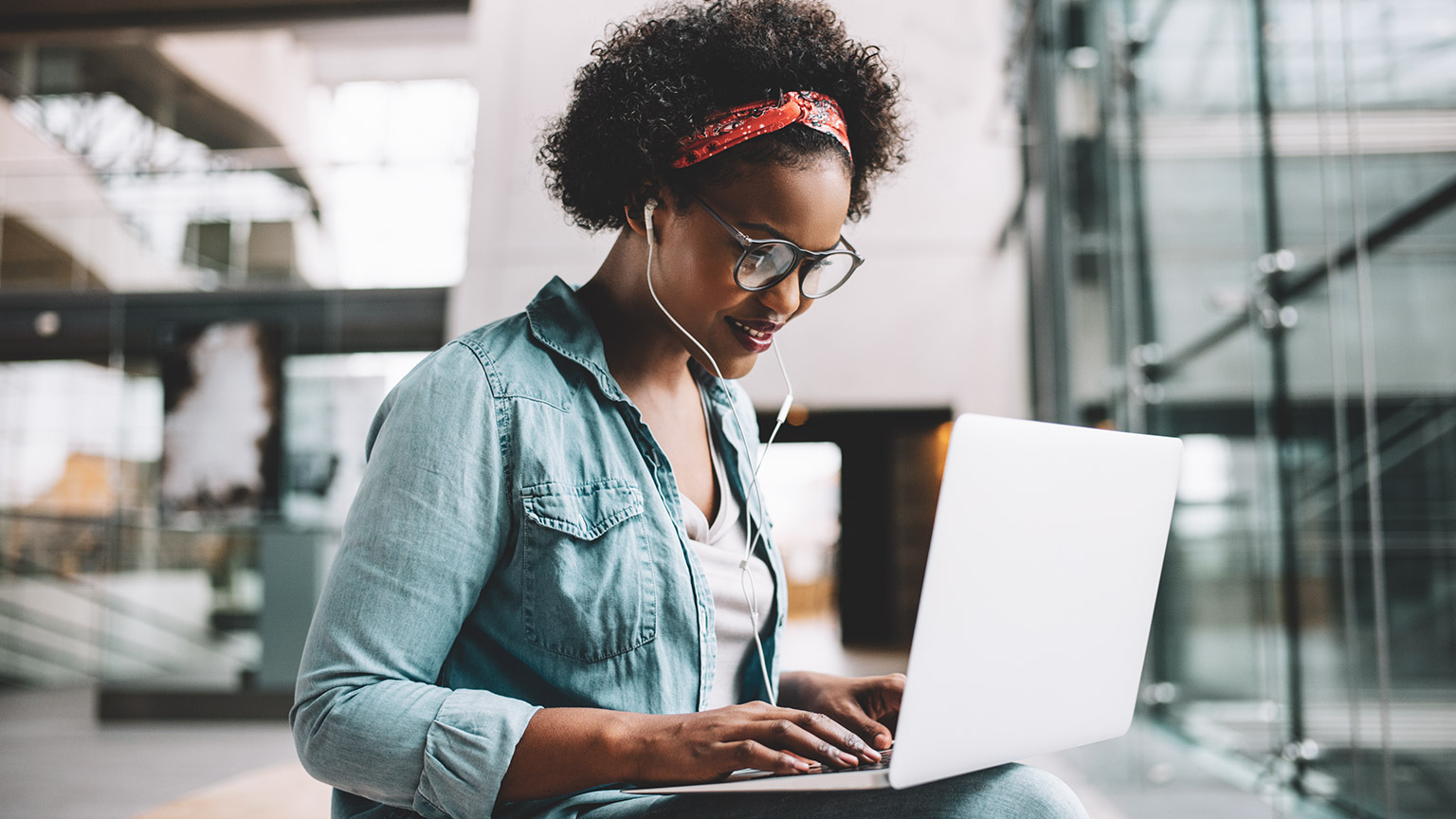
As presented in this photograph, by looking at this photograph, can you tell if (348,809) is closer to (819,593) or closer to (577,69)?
(577,69)

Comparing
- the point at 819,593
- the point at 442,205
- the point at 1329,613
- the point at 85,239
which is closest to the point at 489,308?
the point at 442,205

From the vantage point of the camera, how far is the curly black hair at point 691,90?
0.96 m

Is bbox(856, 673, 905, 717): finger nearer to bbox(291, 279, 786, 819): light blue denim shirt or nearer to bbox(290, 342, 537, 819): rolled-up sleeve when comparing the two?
bbox(291, 279, 786, 819): light blue denim shirt

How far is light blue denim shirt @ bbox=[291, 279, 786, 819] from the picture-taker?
28.5 inches

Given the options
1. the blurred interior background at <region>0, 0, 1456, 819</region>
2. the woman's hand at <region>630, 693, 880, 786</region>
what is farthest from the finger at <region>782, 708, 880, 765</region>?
the blurred interior background at <region>0, 0, 1456, 819</region>

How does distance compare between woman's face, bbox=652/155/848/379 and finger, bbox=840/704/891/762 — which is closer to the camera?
finger, bbox=840/704/891/762

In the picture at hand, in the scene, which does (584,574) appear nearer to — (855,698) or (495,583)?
(495,583)

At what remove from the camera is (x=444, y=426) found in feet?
2.59

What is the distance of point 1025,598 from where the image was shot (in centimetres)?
70

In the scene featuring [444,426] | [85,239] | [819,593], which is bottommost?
[819,593]

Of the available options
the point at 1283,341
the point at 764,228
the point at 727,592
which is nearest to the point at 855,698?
the point at 727,592

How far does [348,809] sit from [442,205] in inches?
212

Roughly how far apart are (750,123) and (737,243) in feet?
0.37

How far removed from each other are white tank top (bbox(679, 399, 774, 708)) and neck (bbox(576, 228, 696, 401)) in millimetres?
138
